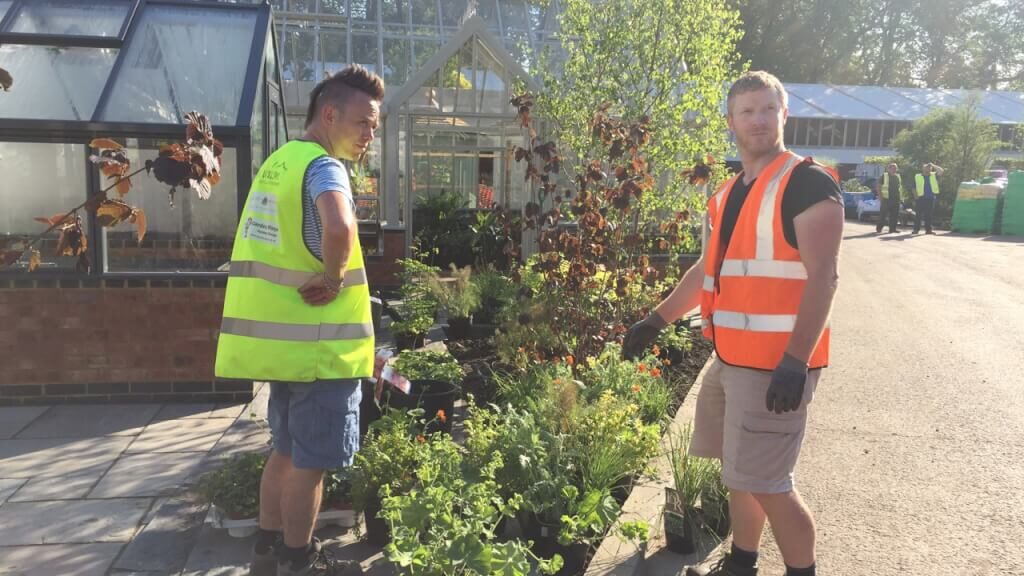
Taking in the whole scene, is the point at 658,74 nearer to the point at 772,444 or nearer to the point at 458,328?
the point at 458,328

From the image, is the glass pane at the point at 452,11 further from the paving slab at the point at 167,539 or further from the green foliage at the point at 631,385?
the paving slab at the point at 167,539

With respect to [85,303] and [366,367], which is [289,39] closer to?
[85,303]

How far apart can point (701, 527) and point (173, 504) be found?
2556mm

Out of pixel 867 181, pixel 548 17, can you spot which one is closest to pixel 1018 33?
pixel 867 181

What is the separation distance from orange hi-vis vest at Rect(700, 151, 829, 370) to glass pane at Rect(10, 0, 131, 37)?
5.22 metres

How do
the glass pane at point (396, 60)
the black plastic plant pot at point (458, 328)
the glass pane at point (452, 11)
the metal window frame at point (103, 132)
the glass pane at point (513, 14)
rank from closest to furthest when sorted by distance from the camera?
the metal window frame at point (103, 132)
the black plastic plant pot at point (458, 328)
the glass pane at point (396, 60)
the glass pane at point (452, 11)
the glass pane at point (513, 14)

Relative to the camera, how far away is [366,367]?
2.78m

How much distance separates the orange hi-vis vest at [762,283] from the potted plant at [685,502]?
84cm

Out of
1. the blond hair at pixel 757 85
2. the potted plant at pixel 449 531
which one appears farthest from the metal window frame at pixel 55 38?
the blond hair at pixel 757 85

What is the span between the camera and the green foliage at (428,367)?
4.66 meters

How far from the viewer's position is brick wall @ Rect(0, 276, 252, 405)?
5.25m

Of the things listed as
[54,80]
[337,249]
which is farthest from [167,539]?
[54,80]

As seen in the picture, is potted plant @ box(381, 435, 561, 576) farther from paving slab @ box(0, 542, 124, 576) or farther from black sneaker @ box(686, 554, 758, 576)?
paving slab @ box(0, 542, 124, 576)

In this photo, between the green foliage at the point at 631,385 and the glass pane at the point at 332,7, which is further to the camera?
the glass pane at the point at 332,7
